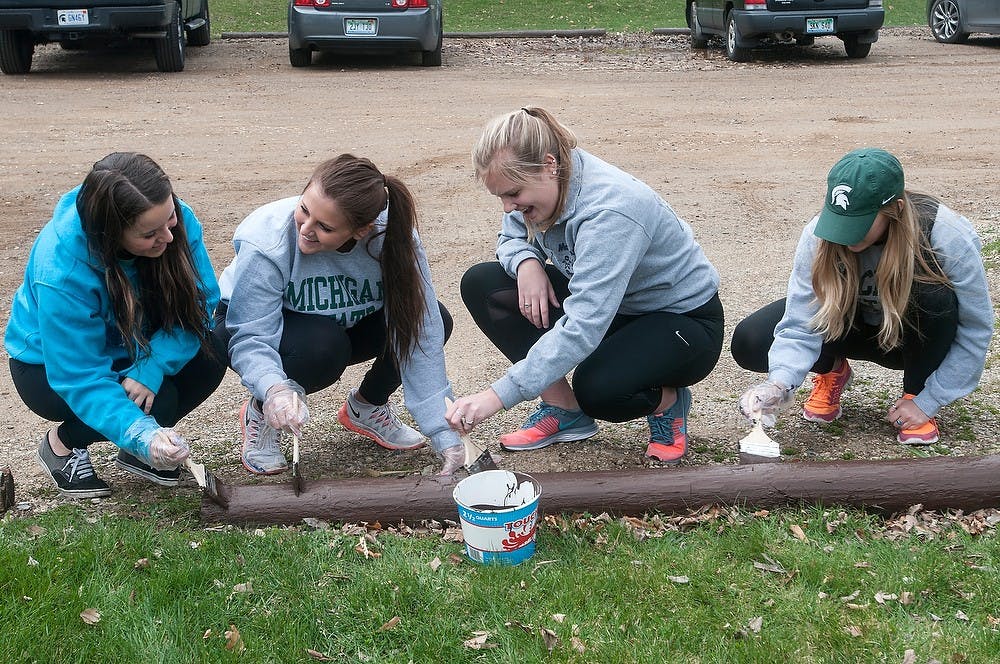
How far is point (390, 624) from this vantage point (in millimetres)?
2824

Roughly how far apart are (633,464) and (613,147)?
5.26 m

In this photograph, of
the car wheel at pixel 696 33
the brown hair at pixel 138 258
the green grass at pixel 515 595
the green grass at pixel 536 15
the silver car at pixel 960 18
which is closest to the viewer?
the green grass at pixel 515 595

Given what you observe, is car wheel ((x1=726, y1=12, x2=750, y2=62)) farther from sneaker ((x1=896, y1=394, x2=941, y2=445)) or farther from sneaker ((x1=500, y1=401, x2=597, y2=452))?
sneaker ((x1=500, y1=401, x2=597, y2=452))

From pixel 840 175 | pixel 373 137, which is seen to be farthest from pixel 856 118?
pixel 840 175

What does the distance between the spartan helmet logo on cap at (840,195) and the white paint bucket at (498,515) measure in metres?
1.36

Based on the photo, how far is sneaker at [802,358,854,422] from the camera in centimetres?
416

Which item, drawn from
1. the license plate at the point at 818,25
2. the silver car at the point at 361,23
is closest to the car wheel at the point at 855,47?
the license plate at the point at 818,25

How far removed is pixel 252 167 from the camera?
8.05 meters

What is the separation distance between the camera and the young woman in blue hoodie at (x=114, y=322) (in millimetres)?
3098

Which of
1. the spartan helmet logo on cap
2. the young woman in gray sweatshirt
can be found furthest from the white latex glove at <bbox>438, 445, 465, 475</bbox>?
the spartan helmet logo on cap

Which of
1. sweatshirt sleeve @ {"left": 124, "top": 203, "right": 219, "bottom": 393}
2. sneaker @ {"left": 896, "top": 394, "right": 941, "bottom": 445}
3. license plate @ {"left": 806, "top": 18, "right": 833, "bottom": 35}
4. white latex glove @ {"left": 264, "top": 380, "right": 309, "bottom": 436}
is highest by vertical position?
license plate @ {"left": 806, "top": 18, "right": 833, "bottom": 35}

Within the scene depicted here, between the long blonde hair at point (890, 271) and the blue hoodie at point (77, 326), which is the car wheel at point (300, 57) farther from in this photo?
the long blonde hair at point (890, 271)

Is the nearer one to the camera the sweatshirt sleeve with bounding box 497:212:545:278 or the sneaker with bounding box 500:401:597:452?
the sweatshirt sleeve with bounding box 497:212:545:278

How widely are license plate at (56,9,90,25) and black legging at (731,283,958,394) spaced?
8.97 m
